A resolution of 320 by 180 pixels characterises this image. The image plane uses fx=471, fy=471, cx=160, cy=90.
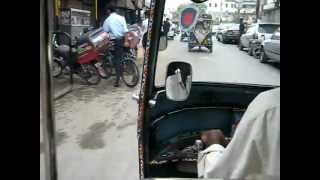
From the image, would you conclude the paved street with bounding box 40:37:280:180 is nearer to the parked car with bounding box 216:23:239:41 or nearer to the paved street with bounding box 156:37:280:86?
the paved street with bounding box 156:37:280:86

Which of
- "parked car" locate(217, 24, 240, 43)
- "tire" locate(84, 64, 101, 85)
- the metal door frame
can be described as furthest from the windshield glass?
the metal door frame

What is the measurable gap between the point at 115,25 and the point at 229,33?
1.26ft

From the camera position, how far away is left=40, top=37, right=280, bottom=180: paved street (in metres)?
1.54

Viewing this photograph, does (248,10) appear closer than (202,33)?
Yes

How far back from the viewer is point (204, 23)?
1.72 m

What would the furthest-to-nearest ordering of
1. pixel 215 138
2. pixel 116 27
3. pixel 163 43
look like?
pixel 163 43, pixel 215 138, pixel 116 27

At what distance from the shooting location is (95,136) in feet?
16.3

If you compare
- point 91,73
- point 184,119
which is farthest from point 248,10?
point 184,119

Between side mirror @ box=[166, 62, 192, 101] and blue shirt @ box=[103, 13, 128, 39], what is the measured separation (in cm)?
28

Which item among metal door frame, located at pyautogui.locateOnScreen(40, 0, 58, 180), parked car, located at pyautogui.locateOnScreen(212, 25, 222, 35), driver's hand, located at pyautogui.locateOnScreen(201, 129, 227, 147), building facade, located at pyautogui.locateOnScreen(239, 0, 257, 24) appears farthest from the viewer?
driver's hand, located at pyautogui.locateOnScreen(201, 129, 227, 147)

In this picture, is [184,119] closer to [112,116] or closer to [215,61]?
[215,61]

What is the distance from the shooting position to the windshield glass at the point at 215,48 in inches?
59.6
